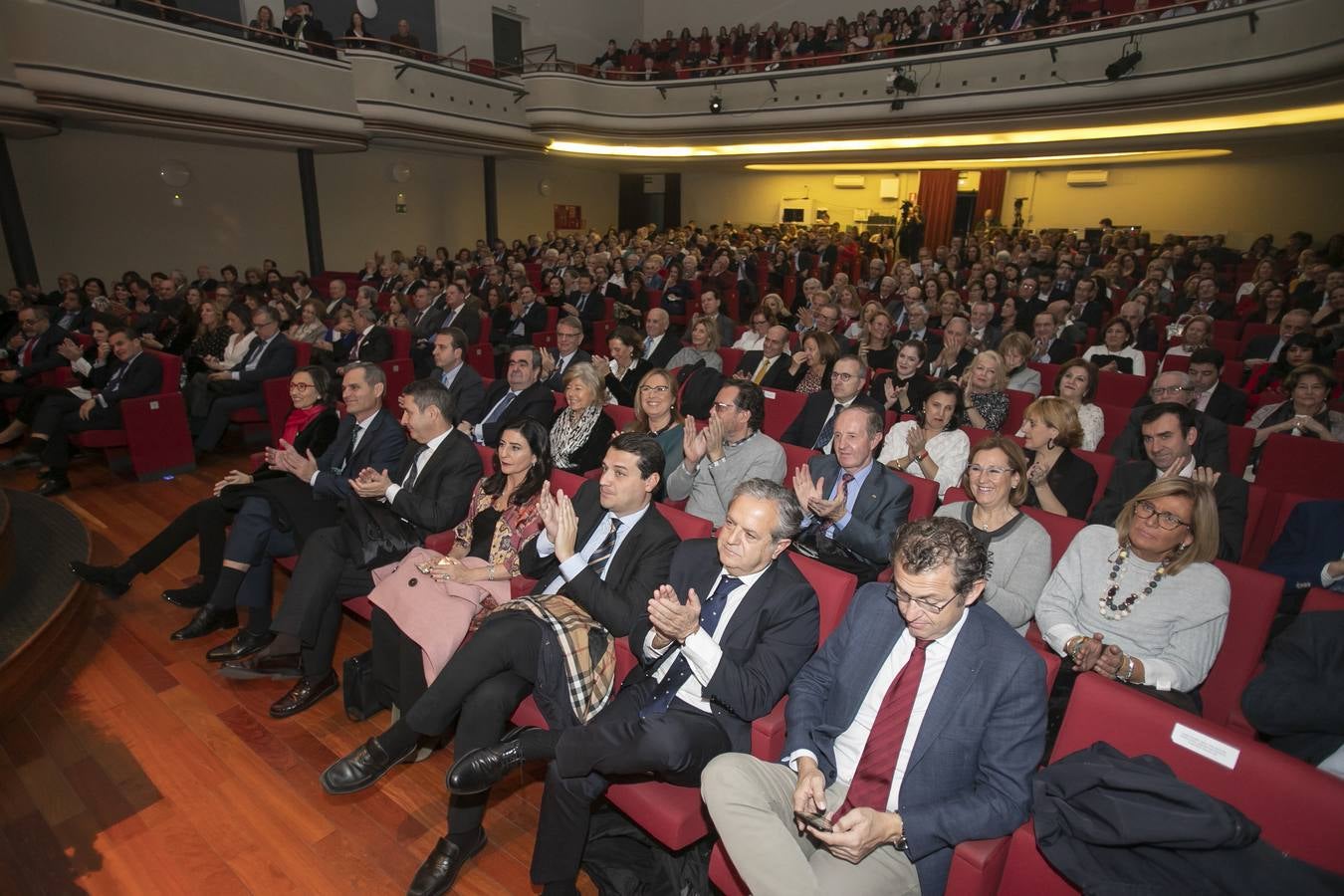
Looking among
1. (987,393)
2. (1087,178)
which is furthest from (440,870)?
(1087,178)

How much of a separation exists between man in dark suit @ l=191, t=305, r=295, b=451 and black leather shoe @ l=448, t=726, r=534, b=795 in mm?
4365

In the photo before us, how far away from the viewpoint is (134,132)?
9.65m

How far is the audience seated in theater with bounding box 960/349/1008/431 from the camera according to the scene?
377 cm

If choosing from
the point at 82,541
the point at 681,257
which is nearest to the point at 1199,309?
the point at 681,257

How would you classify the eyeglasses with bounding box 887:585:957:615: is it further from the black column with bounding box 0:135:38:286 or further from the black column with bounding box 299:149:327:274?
the black column with bounding box 299:149:327:274

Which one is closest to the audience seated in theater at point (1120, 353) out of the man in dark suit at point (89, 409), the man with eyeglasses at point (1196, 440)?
the man with eyeglasses at point (1196, 440)

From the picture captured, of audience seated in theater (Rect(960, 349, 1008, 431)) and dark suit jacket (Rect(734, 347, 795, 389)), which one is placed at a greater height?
audience seated in theater (Rect(960, 349, 1008, 431))

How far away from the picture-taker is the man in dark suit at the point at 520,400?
4.01 m

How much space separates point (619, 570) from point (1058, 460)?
1.96 m

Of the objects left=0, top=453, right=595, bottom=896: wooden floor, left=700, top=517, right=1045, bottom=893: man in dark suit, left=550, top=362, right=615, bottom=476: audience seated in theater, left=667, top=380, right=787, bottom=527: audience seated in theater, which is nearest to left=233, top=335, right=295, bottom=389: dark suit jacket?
left=0, top=453, right=595, bottom=896: wooden floor

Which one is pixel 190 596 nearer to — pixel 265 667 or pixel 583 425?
pixel 265 667

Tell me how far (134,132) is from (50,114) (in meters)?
2.47

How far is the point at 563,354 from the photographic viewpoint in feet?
16.6

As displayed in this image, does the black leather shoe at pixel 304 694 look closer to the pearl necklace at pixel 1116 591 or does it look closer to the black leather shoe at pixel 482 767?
the black leather shoe at pixel 482 767
